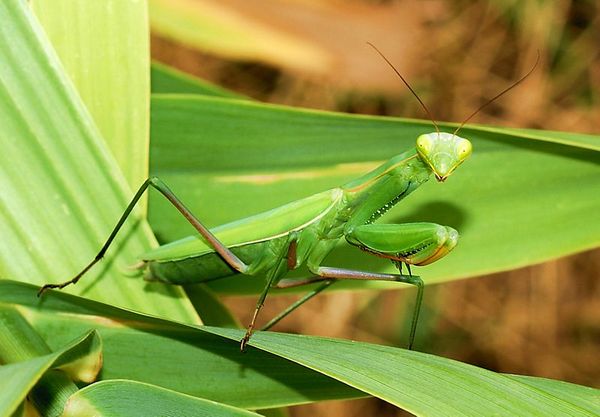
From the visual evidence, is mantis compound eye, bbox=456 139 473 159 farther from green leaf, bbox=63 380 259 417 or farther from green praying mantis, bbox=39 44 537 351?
green leaf, bbox=63 380 259 417

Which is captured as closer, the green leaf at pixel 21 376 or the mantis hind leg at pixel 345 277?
the green leaf at pixel 21 376

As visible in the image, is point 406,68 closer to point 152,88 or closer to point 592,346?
point 592,346

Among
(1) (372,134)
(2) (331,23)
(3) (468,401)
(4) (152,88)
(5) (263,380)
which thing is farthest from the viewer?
(2) (331,23)

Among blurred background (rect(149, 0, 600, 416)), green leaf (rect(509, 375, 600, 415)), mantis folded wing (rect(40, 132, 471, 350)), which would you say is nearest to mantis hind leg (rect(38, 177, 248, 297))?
mantis folded wing (rect(40, 132, 471, 350))

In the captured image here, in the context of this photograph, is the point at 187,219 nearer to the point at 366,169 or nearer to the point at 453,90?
the point at 366,169

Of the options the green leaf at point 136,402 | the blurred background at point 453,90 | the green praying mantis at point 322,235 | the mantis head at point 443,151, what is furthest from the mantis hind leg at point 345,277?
the blurred background at point 453,90

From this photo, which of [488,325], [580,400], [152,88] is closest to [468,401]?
[580,400]

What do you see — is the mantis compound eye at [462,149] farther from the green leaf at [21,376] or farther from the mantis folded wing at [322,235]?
the green leaf at [21,376]

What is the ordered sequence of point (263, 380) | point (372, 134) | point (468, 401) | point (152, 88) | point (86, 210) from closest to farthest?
point (468, 401)
point (263, 380)
point (86, 210)
point (372, 134)
point (152, 88)
